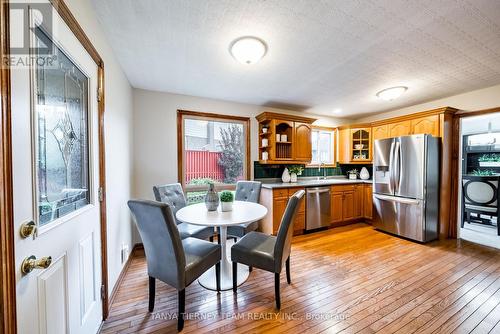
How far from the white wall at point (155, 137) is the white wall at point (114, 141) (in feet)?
1.15

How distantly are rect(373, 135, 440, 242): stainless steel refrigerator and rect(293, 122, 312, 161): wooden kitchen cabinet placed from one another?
4.12 ft

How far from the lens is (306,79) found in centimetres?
270

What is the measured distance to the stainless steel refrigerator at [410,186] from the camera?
310 centimetres

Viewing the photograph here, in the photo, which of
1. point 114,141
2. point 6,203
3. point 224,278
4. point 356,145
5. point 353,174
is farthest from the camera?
point 353,174

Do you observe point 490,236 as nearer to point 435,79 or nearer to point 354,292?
point 435,79

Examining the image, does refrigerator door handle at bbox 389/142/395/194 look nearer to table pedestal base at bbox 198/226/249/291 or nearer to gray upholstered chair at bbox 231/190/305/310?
gray upholstered chair at bbox 231/190/305/310

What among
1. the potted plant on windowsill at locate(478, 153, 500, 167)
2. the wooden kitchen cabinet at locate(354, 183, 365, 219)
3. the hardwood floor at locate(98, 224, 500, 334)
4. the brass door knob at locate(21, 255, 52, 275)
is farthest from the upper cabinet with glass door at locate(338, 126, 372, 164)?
the brass door knob at locate(21, 255, 52, 275)

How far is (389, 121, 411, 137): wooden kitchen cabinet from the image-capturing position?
359cm

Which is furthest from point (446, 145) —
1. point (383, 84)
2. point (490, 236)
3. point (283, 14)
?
point (283, 14)

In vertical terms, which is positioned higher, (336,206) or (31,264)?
(31,264)

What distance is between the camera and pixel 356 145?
455cm

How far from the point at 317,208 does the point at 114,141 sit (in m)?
3.23

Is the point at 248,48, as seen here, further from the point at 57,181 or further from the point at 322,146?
the point at 322,146

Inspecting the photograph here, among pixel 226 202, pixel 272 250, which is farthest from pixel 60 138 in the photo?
pixel 272 250
